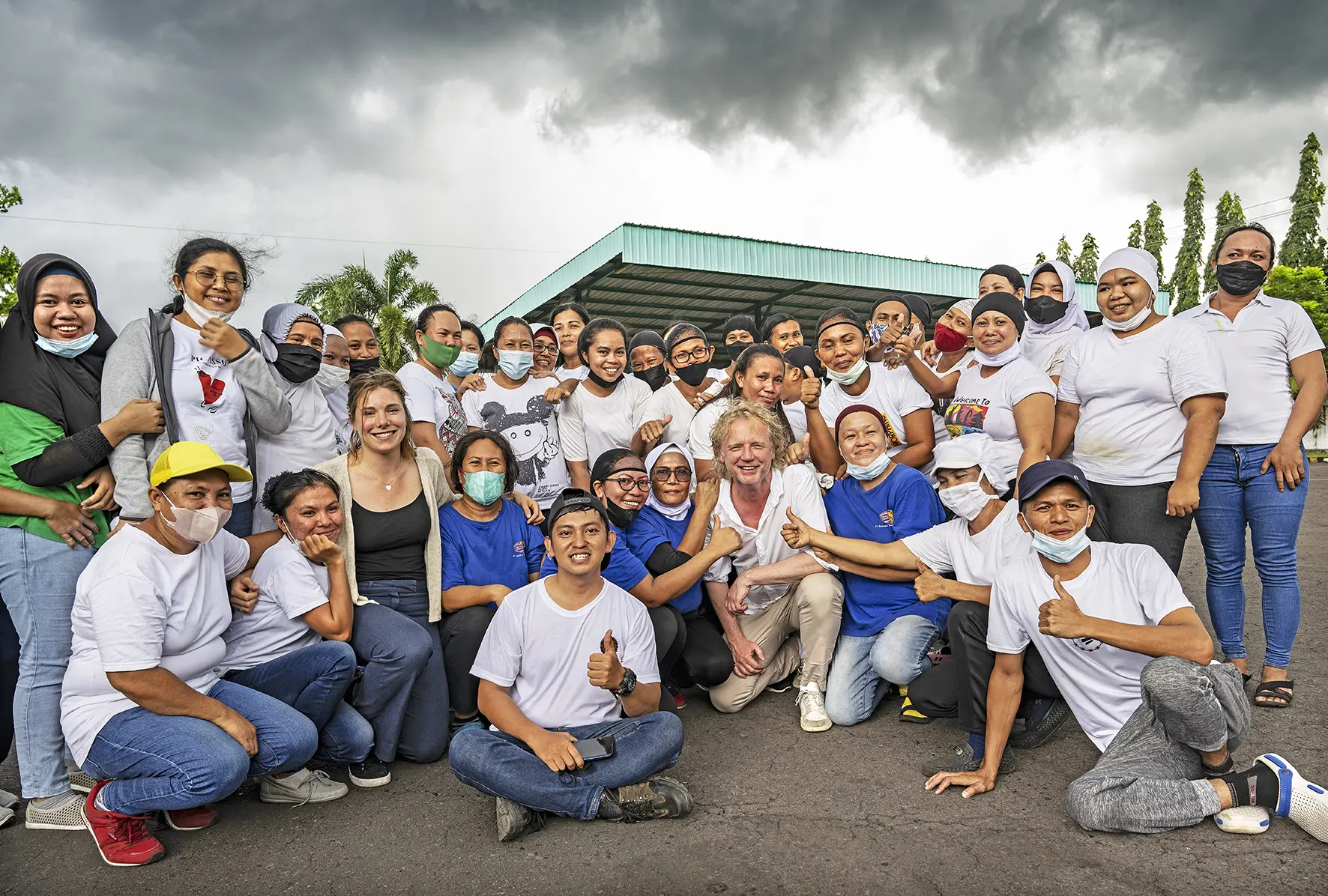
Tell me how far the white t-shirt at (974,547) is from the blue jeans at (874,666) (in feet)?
1.29

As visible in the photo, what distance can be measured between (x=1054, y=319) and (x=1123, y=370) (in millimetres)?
1189

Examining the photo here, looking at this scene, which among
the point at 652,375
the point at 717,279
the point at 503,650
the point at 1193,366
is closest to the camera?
the point at 503,650

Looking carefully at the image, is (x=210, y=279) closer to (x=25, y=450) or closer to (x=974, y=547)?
(x=25, y=450)

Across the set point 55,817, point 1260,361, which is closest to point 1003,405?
point 1260,361

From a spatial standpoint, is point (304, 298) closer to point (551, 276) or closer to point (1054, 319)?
point (551, 276)

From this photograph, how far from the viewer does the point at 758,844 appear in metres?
3.23

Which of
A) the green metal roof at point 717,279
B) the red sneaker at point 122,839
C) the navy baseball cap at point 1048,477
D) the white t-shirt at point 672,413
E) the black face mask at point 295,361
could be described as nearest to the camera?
the red sneaker at point 122,839

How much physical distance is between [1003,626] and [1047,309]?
2.75 m

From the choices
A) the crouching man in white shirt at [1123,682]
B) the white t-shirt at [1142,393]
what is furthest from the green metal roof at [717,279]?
the crouching man in white shirt at [1123,682]

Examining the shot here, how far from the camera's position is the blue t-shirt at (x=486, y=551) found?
183 inches

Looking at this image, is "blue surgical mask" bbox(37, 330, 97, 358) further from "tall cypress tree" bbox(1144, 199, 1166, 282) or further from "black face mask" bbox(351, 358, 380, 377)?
"tall cypress tree" bbox(1144, 199, 1166, 282)

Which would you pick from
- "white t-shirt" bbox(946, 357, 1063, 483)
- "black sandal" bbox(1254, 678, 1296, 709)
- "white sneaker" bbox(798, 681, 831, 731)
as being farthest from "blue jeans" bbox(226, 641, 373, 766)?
"black sandal" bbox(1254, 678, 1296, 709)

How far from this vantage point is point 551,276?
861 inches

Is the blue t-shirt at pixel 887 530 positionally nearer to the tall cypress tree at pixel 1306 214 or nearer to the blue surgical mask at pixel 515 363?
the blue surgical mask at pixel 515 363
